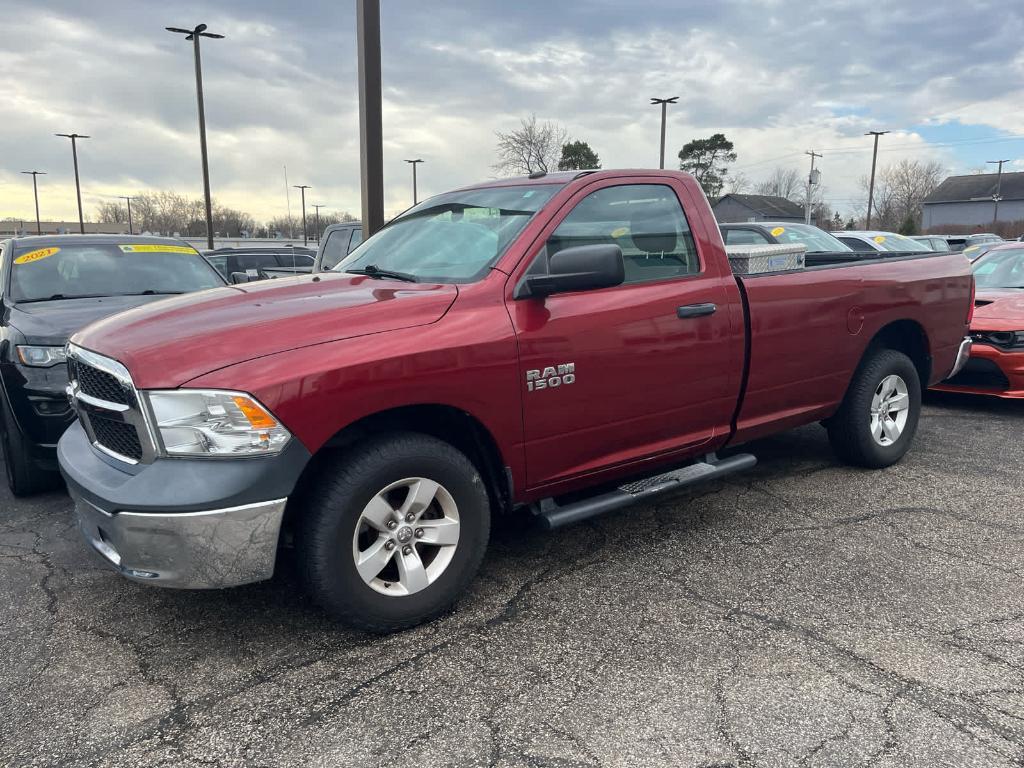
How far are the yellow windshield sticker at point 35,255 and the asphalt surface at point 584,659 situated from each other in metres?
2.50

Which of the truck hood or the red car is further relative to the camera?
the red car

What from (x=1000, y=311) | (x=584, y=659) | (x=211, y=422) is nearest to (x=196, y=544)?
(x=211, y=422)

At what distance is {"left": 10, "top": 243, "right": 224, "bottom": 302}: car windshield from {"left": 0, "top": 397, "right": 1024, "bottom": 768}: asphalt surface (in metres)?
2.09

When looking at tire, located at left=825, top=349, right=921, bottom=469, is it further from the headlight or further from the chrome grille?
the headlight

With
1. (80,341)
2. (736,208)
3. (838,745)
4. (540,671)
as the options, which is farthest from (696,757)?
(736,208)

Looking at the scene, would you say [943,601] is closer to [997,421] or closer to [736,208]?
[997,421]

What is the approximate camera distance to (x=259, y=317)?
9.39ft

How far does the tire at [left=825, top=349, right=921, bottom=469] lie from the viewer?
189 inches

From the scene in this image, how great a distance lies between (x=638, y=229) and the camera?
12.5 ft

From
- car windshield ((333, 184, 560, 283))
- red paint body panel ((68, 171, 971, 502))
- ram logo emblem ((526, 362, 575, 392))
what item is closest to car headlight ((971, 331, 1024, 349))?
red paint body panel ((68, 171, 971, 502))

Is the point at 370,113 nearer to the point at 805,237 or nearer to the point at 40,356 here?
the point at 40,356

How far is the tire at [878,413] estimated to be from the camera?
481cm

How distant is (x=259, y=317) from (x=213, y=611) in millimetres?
1340

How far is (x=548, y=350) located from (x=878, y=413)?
2.94 meters
